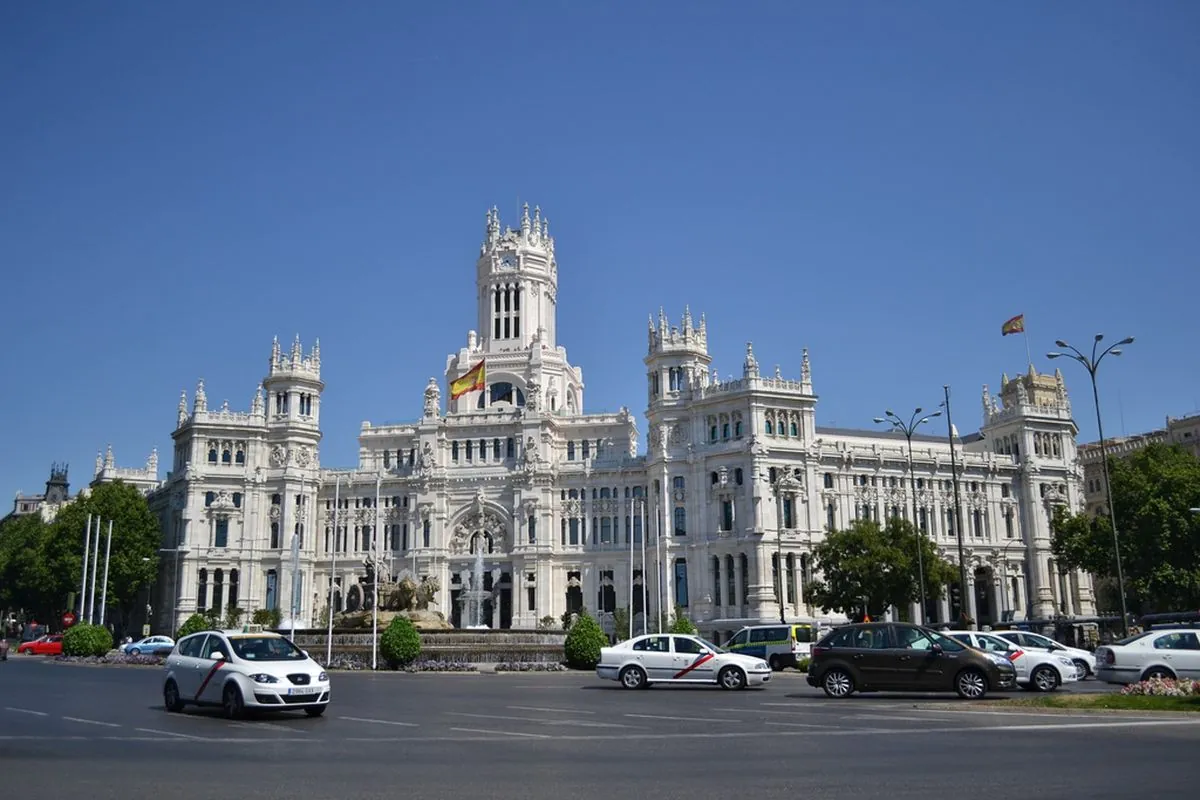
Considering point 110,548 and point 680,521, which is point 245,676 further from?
point 110,548

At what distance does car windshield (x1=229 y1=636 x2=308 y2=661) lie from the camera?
23156mm

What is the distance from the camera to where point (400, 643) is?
160 ft

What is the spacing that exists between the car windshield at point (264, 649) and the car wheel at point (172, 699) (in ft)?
8.24

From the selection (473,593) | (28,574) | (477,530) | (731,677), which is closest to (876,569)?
(473,593)

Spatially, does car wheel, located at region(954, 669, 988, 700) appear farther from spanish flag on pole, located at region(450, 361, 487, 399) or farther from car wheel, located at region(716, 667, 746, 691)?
spanish flag on pole, located at region(450, 361, 487, 399)

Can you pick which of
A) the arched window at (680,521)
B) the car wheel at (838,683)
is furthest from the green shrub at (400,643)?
the arched window at (680,521)

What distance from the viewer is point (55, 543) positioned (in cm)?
9519

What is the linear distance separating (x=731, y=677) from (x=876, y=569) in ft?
126

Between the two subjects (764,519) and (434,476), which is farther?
(434,476)

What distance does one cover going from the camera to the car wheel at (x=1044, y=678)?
1228 inches

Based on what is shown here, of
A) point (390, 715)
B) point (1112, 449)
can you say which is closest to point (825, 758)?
point (390, 715)

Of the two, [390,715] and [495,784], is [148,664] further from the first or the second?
[495,784]

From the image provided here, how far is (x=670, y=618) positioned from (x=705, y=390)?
65.1ft

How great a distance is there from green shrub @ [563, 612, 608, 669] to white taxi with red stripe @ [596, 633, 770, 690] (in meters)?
14.1
